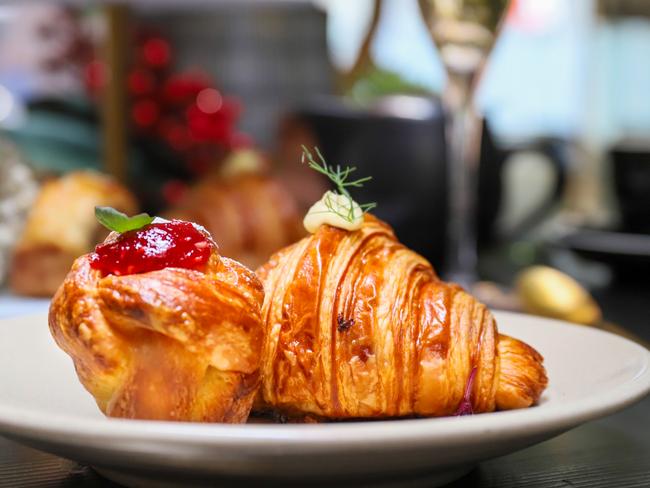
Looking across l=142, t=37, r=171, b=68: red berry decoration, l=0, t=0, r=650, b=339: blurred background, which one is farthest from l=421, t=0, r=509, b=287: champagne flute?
l=142, t=37, r=171, b=68: red berry decoration

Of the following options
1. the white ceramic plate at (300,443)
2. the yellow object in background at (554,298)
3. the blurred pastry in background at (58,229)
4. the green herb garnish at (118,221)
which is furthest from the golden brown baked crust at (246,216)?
the white ceramic plate at (300,443)

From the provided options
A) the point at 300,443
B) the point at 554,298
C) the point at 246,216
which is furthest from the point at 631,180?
the point at 300,443

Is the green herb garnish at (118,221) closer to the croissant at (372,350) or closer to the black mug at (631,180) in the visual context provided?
the croissant at (372,350)

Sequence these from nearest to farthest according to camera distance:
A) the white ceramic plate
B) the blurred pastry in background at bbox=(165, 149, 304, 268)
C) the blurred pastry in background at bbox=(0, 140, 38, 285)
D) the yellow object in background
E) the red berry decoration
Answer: the white ceramic plate < the yellow object in background < the blurred pastry in background at bbox=(0, 140, 38, 285) < the blurred pastry in background at bbox=(165, 149, 304, 268) < the red berry decoration

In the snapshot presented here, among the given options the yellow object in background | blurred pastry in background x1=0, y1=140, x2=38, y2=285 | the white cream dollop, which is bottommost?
the yellow object in background

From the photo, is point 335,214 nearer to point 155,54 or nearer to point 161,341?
point 161,341

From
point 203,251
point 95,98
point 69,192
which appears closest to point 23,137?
point 95,98

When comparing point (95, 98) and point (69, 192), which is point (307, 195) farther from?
point (69, 192)

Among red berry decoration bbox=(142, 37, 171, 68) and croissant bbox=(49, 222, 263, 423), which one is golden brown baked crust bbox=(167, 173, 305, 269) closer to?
red berry decoration bbox=(142, 37, 171, 68)
